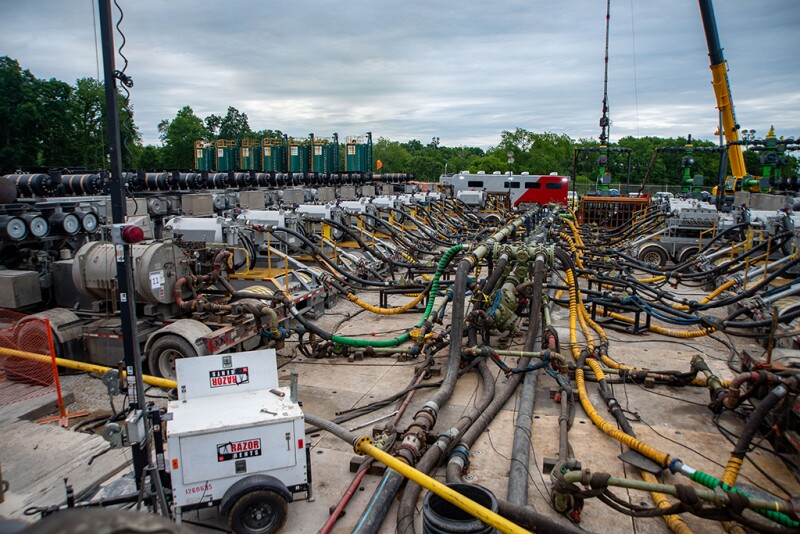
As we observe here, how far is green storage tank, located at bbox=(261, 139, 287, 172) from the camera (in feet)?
132

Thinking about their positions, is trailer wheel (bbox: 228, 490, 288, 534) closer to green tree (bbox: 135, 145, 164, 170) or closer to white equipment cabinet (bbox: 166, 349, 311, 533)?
white equipment cabinet (bbox: 166, 349, 311, 533)

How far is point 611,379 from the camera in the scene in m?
8.33

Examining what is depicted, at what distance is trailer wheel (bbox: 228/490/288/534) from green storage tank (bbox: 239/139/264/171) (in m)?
38.2

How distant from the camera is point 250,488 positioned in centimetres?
463

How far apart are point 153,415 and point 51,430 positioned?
9.55ft

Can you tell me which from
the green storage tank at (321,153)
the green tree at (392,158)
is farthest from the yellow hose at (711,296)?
the green tree at (392,158)

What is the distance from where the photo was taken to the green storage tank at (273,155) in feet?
132

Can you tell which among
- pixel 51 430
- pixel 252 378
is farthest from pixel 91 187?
pixel 252 378

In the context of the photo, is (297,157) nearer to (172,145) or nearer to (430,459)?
(172,145)

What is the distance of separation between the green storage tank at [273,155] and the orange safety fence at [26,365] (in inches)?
1302

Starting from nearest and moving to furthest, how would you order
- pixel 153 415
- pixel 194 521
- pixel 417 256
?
pixel 153 415, pixel 194 521, pixel 417 256

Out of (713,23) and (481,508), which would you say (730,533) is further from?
(713,23)

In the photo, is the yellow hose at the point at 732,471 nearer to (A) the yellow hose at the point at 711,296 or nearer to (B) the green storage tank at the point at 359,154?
(A) the yellow hose at the point at 711,296

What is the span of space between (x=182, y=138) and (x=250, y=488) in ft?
198
